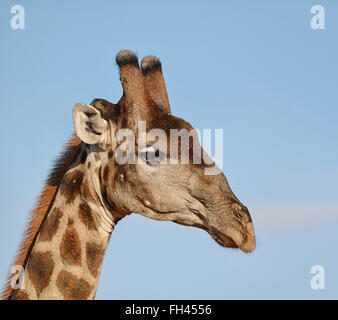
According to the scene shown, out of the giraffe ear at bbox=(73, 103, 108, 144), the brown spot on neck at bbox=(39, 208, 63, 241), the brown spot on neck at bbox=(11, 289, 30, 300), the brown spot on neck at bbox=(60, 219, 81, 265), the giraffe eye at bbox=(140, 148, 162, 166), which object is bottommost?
the brown spot on neck at bbox=(11, 289, 30, 300)

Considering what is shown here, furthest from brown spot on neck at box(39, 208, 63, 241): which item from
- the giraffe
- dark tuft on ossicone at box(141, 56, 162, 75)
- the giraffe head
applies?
dark tuft on ossicone at box(141, 56, 162, 75)

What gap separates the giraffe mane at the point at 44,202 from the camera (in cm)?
792

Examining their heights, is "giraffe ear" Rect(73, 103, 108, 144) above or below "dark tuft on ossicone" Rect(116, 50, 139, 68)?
below

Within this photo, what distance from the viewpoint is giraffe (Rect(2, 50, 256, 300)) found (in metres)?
7.48

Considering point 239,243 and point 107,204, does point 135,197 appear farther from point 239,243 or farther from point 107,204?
point 239,243

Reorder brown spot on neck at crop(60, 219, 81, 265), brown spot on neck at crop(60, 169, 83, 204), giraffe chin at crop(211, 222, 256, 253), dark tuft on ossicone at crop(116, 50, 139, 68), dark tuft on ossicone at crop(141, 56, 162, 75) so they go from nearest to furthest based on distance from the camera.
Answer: giraffe chin at crop(211, 222, 256, 253), brown spot on neck at crop(60, 219, 81, 265), brown spot on neck at crop(60, 169, 83, 204), dark tuft on ossicone at crop(116, 50, 139, 68), dark tuft on ossicone at crop(141, 56, 162, 75)

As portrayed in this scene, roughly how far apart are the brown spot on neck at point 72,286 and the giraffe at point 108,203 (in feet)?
0.04

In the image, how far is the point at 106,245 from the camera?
25.5 feet

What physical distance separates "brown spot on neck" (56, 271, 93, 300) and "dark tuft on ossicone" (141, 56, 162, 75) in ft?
11.1

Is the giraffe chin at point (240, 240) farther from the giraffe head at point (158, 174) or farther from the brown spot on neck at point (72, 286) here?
the brown spot on neck at point (72, 286)

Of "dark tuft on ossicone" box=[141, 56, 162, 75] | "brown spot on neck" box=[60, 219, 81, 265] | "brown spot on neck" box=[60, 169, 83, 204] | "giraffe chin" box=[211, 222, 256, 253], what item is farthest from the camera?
"dark tuft on ossicone" box=[141, 56, 162, 75]

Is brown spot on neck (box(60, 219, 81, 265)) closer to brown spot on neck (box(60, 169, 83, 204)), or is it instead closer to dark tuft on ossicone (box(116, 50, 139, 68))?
brown spot on neck (box(60, 169, 83, 204))

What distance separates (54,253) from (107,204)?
0.94m
